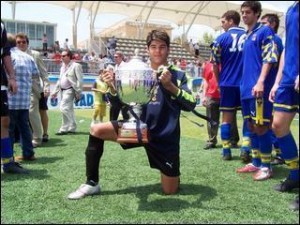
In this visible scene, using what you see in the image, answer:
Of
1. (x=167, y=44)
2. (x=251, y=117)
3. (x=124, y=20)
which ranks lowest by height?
(x=251, y=117)

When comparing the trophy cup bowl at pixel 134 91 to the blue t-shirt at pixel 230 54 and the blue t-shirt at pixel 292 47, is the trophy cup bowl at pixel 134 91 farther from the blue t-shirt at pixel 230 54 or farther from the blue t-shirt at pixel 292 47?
the blue t-shirt at pixel 230 54

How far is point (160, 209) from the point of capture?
3582mm

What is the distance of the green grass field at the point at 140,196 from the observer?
3336mm

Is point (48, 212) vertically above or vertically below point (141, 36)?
below

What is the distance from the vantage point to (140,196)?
13.2 ft

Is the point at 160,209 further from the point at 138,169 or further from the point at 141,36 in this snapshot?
the point at 141,36

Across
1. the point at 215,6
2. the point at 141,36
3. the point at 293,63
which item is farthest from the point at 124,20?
the point at 293,63

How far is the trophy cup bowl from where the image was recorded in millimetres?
3613

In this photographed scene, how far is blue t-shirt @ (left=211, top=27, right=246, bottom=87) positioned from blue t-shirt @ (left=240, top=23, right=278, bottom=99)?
700 mm

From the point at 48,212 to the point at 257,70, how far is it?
2825mm

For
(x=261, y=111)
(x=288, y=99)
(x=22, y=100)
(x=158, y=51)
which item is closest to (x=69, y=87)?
(x=22, y=100)

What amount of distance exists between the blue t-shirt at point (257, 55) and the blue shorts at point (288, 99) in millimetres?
1061

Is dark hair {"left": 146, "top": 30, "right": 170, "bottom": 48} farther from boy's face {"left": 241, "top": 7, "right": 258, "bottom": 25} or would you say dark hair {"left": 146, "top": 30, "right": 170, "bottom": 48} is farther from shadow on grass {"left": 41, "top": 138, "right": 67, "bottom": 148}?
shadow on grass {"left": 41, "top": 138, "right": 67, "bottom": 148}

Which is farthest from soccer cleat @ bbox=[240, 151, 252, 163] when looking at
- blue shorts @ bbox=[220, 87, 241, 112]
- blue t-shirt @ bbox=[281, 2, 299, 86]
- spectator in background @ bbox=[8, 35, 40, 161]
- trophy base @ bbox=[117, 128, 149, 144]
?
spectator in background @ bbox=[8, 35, 40, 161]
